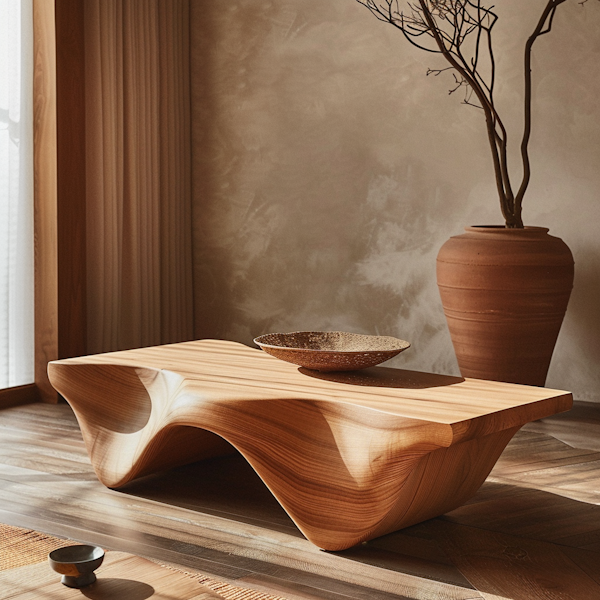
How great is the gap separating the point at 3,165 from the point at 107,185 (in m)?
0.58

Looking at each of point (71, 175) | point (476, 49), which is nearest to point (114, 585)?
point (71, 175)

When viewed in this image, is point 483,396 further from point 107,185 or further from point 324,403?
point 107,185

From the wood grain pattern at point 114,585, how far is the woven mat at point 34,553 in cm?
44

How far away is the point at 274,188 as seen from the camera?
4.31 metres

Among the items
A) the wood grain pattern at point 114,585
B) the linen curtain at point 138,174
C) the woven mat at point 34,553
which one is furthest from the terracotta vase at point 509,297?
the wood grain pattern at point 114,585

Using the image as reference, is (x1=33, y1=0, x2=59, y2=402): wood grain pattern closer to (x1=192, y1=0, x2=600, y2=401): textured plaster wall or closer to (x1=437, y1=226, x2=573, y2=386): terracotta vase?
(x1=192, y1=0, x2=600, y2=401): textured plaster wall

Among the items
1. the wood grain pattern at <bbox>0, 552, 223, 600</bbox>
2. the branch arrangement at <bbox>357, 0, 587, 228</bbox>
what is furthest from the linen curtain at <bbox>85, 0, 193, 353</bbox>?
the wood grain pattern at <bbox>0, 552, 223, 600</bbox>

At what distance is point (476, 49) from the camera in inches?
137

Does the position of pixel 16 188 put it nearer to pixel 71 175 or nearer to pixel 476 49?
pixel 71 175

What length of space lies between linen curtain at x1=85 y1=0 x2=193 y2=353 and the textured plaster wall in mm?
157

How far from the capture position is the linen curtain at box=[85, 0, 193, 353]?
3818mm

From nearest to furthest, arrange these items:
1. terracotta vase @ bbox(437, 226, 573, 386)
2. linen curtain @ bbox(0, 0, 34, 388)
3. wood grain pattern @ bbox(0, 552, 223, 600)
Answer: wood grain pattern @ bbox(0, 552, 223, 600), terracotta vase @ bbox(437, 226, 573, 386), linen curtain @ bbox(0, 0, 34, 388)

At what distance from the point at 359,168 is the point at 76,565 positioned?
3174 mm

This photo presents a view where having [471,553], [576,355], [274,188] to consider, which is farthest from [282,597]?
[274,188]
